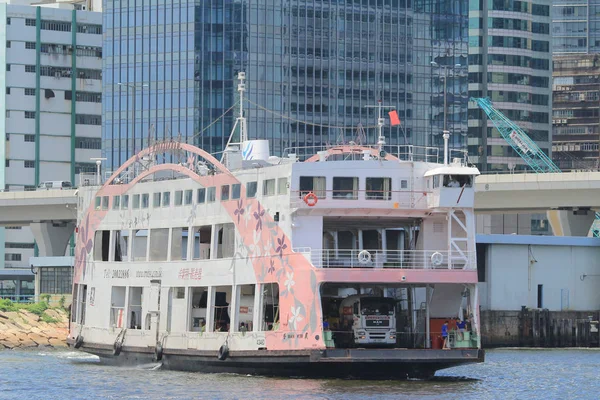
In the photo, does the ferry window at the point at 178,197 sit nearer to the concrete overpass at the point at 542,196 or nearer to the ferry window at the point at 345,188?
the ferry window at the point at 345,188

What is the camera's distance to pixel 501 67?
180875mm

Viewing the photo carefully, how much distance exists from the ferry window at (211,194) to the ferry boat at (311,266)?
0.04 m

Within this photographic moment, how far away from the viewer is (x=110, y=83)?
149 metres

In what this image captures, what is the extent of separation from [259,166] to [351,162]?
4271 millimetres

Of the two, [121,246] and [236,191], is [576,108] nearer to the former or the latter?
[121,246]

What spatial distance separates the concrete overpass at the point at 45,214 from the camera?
114 meters

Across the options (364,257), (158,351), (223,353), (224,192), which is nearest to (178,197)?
(224,192)

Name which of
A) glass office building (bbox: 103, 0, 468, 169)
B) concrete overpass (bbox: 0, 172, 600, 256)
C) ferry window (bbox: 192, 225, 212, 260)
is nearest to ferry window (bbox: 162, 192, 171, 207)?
ferry window (bbox: 192, 225, 212, 260)

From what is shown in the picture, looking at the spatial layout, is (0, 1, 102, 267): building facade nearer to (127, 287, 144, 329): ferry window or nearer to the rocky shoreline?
the rocky shoreline

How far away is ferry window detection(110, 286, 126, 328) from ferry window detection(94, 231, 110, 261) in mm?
1959

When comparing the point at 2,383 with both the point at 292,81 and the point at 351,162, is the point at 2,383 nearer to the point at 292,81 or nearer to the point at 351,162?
the point at 351,162

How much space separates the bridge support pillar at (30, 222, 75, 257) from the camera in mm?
117875

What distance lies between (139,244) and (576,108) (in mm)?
134393

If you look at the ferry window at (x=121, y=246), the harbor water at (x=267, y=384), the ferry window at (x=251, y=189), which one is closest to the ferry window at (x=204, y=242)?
the ferry window at (x=251, y=189)
